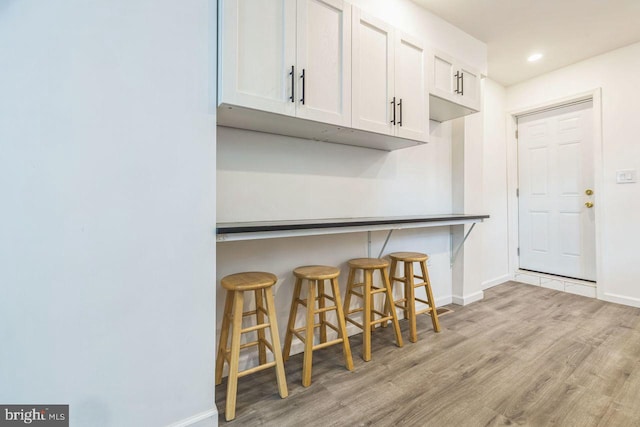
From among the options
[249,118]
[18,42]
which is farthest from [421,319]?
[18,42]

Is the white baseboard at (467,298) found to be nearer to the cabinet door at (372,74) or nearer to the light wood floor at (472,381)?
the light wood floor at (472,381)

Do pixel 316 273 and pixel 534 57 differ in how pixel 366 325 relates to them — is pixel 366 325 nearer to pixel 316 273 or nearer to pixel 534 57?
pixel 316 273

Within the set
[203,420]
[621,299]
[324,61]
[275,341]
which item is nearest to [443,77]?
[324,61]

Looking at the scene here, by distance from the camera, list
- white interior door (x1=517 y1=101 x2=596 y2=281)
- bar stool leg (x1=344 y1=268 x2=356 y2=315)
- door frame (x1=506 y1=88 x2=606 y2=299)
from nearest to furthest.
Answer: bar stool leg (x1=344 y1=268 x2=356 y2=315)
door frame (x1=506 y1=88 x2=606 y2=299)
white interior door (x1=517 y1=101 x2=596 y2=281)

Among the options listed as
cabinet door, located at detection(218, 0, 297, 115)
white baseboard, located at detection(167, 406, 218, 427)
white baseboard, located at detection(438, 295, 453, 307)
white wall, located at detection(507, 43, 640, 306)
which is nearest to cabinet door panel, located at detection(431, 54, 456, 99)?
cabinet door, located at detection(218, 0, 297, 115)

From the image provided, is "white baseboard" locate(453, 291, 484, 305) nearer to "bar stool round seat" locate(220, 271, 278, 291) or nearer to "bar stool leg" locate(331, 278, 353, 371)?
"bar stool leg" locate(331, 278, 353, 371)

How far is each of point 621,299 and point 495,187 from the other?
1649 millimetres

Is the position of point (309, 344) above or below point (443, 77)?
below

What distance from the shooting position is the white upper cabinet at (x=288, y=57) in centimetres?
132

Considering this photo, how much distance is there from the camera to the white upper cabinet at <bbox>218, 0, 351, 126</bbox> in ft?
4.32

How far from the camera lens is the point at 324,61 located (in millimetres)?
1635

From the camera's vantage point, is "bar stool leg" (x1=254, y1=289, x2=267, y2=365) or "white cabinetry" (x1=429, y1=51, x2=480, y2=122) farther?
"white cabinetry" (x1=429, y1=51, x2=480, y2=122)

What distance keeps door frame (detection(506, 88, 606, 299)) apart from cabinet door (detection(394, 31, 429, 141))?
2.35 meters

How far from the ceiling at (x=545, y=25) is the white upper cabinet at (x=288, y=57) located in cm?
130
